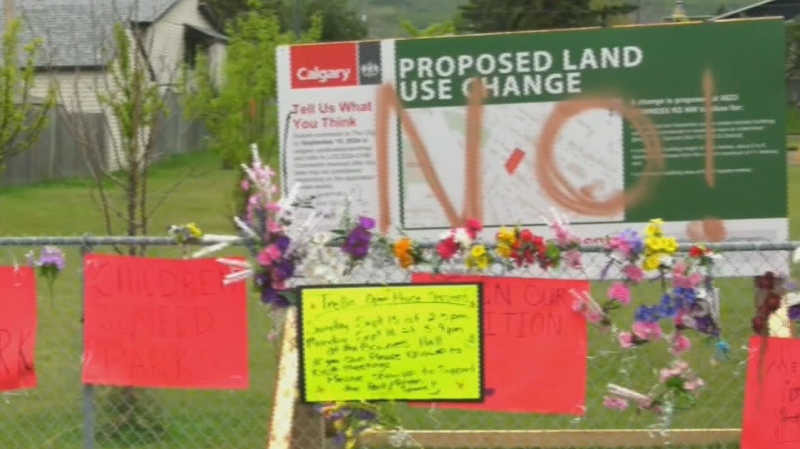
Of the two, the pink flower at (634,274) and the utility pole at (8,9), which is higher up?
the utility pole at (8,9)

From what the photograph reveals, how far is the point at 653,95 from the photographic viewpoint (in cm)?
632

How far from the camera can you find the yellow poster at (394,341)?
4848mm

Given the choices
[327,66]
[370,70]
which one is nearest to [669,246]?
[370,70]

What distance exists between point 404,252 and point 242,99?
1425 cm

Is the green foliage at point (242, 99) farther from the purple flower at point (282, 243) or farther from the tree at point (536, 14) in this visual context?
the tree at point (536, 14)

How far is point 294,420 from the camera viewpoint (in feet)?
18.0

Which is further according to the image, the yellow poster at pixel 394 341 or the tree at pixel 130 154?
the tree at pixel 130 154

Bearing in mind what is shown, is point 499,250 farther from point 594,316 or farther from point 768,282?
point 768,282

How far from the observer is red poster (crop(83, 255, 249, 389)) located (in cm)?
504

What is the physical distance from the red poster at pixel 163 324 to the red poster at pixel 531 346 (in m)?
0.76

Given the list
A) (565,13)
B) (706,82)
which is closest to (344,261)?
(706,82)

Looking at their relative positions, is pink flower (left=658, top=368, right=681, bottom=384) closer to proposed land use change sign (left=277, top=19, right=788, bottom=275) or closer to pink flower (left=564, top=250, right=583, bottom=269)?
pink flower (left=564, top=250, right=583, bottom=269)

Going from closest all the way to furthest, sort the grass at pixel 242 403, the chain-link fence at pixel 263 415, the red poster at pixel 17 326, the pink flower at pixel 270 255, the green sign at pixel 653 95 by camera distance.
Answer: the pink flower at pixel 270 255, the red poster at pixel 17 326, the green sign at pixel 653 95, the chain-link fence at pixel 263 415, the grass at pixel 242 403

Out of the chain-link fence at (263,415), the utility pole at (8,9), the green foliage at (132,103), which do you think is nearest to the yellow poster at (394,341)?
the chain-link fence at (263,415)
